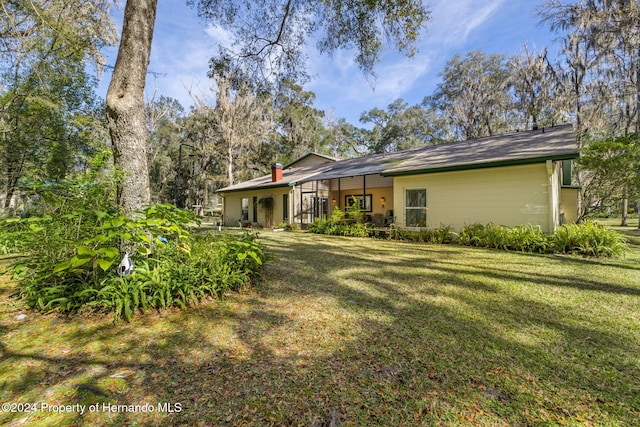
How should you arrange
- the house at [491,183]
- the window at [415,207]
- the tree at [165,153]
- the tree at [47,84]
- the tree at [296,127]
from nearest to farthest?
the house at [491,183] → the tree at [47,84] → the window at [415,207] → the tree at [296,127] → the tree at [165,153]

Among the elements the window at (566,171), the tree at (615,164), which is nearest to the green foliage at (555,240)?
the tree at (615,164)

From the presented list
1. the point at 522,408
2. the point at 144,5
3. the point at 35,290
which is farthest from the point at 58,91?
the point at 522,408

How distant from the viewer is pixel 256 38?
7121 mm

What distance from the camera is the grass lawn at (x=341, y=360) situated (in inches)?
64.8

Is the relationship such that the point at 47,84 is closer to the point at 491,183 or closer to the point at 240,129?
the point at 240,129

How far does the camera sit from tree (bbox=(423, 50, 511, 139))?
22.4m

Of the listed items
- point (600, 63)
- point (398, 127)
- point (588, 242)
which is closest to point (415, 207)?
point (588, 242)

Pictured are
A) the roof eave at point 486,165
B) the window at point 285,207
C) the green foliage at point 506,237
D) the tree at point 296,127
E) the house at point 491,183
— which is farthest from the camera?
the tree at point 296,127

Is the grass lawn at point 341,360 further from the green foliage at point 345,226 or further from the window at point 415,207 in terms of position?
the green foliage at point 345,226

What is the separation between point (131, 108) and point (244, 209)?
14298mm

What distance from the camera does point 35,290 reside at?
2.95 m

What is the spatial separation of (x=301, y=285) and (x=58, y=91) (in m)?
16.6

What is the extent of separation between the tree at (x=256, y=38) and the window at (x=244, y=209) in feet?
36.2

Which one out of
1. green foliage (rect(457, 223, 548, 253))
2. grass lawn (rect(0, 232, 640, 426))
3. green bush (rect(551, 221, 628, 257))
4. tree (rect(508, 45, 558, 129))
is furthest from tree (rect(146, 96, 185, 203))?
green bush (rect(551, 221, 628, 257))
